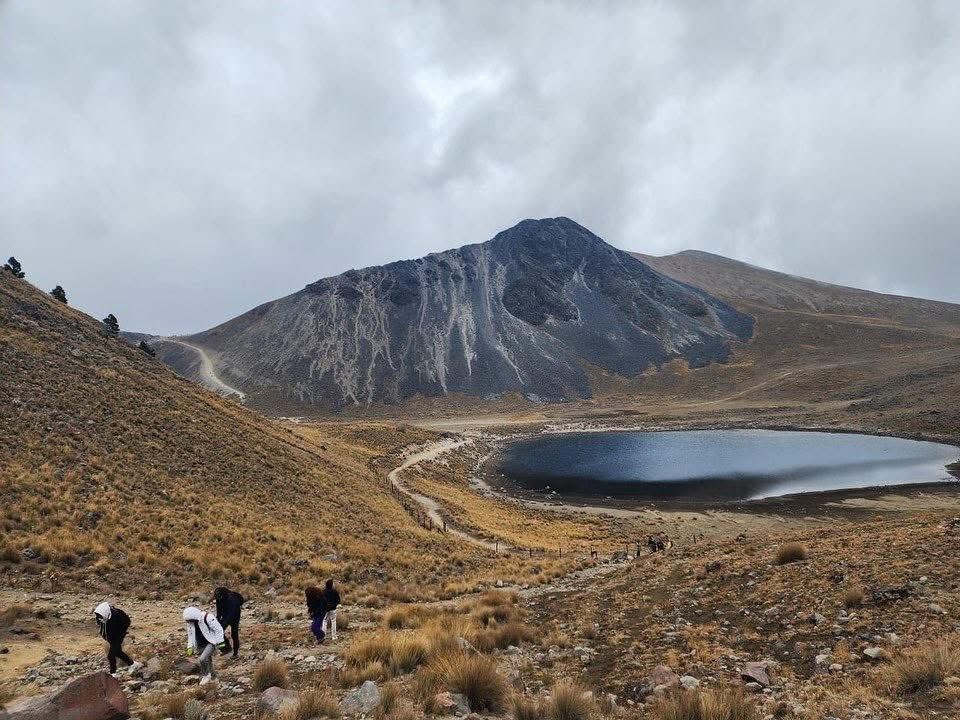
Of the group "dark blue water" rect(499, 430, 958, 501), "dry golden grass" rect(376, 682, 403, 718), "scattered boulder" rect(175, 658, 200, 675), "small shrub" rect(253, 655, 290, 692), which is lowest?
"dark blue water" rect(499, 430, 958, 501)

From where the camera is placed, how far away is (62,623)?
36.3 feet

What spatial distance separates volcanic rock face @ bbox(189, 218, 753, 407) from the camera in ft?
443

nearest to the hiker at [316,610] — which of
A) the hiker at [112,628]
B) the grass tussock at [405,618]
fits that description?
the grass tussock at [405,618]

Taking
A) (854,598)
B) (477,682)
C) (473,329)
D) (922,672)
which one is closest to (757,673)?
(922,672)

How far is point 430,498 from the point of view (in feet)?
133

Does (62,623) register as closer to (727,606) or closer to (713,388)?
(727,606)

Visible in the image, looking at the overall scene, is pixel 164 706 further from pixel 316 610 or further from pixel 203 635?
pixel 316 610

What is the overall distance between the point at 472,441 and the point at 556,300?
3638 inches

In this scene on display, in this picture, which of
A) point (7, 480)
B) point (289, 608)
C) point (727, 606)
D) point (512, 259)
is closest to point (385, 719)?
point (727, 606)

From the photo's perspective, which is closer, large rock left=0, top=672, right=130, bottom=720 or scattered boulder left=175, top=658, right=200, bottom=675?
large rock left=0, top=672, right=130, bottom=720

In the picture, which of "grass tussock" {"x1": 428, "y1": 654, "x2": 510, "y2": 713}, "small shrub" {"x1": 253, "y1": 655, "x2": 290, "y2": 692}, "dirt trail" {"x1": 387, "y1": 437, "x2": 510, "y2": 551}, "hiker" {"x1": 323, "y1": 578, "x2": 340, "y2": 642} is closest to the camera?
"grass tussock" {"x1": 428, "y1": 654, "x2": 510, "y2": 713}

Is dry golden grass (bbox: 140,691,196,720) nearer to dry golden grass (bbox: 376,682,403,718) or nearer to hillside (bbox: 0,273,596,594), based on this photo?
dry golden grass (bbox: 376,682,403,718)

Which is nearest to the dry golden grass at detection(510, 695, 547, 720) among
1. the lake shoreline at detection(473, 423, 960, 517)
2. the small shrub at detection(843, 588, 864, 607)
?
the small shrub at detection(843, 588, 864, 607)

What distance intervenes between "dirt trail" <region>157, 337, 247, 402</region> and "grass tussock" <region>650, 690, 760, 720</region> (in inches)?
5220
